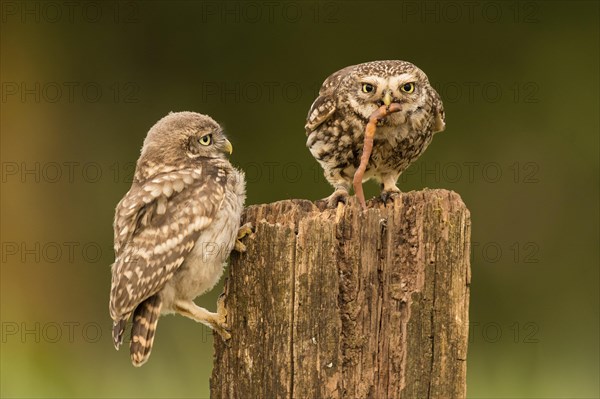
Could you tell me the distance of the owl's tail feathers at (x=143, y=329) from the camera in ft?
15.7

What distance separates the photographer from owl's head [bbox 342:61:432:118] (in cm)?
573

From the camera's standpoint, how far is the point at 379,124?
5.84 metres

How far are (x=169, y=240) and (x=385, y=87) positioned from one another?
1.57 meters

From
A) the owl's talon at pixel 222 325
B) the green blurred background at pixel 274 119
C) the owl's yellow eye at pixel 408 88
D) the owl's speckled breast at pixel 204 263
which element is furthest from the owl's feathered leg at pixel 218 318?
the green blurred background at pixel 274 119

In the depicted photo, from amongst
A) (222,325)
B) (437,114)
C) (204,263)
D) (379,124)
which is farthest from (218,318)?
(437,114)

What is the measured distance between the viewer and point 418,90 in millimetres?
5863

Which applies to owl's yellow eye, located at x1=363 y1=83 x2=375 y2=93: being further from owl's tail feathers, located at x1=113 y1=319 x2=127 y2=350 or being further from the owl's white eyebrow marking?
owl's tail feathers, located at x1=113 y1=319 x2=127 y2=350

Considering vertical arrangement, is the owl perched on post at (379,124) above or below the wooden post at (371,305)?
above

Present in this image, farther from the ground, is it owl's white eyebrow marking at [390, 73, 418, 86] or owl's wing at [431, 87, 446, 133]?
owl's white eyebrow marking at [390, 73, 418, 86]

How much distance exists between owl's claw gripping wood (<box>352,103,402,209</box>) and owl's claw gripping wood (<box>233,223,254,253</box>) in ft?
1.57

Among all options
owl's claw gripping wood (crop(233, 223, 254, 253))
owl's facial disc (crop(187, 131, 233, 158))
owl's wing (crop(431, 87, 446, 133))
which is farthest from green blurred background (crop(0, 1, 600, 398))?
owl's claw gripping wood (crop(233, 223, 254, 253))

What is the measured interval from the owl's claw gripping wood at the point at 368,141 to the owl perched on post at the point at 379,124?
2.2 inches

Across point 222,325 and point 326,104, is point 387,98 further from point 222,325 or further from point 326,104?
point 222,325

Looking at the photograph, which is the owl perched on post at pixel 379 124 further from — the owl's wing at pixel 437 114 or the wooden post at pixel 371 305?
the wooden post at pixel 371 305
